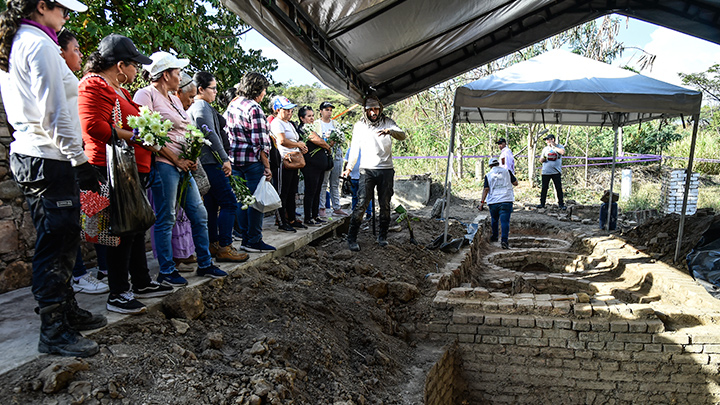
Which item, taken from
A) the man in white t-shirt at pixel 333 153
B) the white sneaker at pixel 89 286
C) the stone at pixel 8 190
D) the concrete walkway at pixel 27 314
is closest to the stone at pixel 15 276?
the concrete walkway at pixel 27 314

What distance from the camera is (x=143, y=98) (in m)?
2.94

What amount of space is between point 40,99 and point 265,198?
2.21 m

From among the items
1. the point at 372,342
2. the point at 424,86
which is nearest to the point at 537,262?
the point at 424,86

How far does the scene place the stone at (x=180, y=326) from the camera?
2.51m

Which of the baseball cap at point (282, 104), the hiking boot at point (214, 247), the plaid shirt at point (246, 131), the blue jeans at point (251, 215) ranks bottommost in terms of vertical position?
the hiking boot at point (214, 247)

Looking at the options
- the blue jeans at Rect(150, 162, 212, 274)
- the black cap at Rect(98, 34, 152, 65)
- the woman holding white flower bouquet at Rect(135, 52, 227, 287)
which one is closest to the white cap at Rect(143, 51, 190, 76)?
the woman holding white flower bouquet at Rect(135, 52, 227, 287)

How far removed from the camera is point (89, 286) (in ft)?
9.81

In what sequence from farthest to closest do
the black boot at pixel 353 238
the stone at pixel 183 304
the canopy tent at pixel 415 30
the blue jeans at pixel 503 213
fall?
the blue jeans at pixel 503 213, the black boot at pixel 353 238, the canopy tent at pixel 415 30, the stone at pixel 183 304

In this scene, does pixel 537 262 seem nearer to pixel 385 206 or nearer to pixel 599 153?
pixel 385 206

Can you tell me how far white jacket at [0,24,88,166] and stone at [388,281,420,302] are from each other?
124 inches

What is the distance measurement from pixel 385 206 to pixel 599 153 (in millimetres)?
16736

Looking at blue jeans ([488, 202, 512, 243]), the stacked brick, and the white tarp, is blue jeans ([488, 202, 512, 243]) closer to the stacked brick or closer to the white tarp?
the white tarp

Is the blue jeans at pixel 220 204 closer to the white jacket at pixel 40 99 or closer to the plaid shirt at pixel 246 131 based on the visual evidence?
the plaid shirt at pixel 246 131

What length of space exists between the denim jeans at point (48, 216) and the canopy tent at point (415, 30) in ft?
6.49
